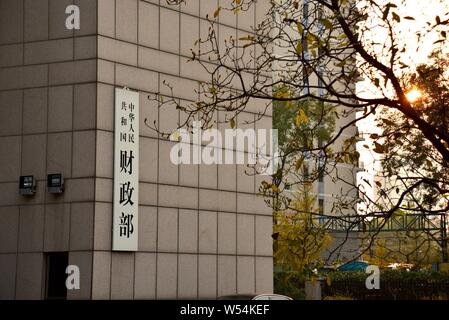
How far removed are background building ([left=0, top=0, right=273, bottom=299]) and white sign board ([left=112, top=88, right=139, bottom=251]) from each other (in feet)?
0.63

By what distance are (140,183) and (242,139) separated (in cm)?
458

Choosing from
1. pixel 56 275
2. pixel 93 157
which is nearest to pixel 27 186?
pixel 93 157

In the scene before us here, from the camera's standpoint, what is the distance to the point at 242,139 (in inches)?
1106

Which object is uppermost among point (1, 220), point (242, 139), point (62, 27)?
point (62, 27)

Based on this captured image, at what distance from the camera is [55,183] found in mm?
24016

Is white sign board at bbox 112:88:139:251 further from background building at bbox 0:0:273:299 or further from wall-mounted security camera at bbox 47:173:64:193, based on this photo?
wall-mounted security camera at bbox 47:173:64:193

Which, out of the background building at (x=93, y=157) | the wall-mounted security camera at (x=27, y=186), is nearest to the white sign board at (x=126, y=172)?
the background building at (x=93, y=157)

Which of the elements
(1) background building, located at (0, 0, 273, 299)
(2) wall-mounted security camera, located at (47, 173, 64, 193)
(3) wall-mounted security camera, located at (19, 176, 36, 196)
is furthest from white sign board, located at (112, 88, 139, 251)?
(3) wall-mounted security camera, located at (19, 176, 36, 196)

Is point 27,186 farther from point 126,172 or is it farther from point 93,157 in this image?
point 126,172

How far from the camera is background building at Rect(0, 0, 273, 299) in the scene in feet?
78.1

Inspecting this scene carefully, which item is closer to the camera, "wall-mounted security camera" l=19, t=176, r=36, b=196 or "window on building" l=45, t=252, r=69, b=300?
"window on building" l=45, t=252, r=69, b=300

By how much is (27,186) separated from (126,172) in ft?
8.99
